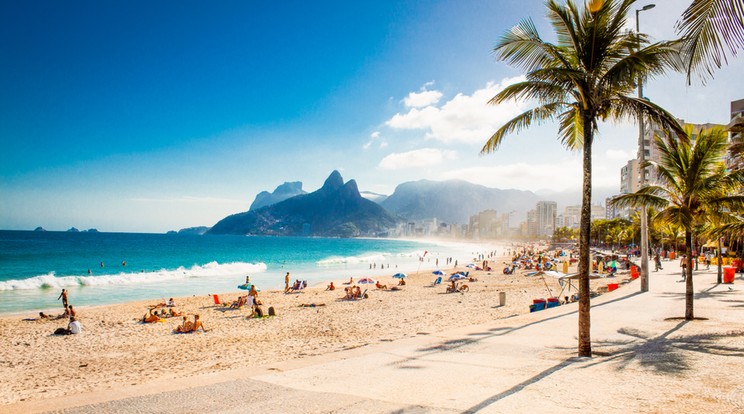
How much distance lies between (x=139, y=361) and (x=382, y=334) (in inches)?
305

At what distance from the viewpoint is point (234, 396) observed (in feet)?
19.0

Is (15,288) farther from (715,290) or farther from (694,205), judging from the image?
(715,290)

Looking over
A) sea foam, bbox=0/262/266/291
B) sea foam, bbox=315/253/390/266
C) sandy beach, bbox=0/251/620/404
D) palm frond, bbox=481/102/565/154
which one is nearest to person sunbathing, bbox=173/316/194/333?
sandy beach, bbox=0/251/620/404

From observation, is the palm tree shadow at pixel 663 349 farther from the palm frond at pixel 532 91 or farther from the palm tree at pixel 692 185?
the palm frond at pixel 532 91

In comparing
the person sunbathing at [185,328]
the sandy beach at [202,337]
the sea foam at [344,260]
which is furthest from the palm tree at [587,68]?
the sea foam at [344,260]

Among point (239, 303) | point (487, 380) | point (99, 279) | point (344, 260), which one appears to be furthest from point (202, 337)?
point (344, 260)

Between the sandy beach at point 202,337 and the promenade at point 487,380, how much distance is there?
5.96 ft

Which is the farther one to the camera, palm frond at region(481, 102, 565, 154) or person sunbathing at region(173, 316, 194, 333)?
person sunbathing at region(173, 316, 194, 333)

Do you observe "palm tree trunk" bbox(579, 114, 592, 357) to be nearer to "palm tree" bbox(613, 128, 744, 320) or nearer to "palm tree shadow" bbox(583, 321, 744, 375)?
"palm tree shadow" bbox(583, 321, 744, 375)

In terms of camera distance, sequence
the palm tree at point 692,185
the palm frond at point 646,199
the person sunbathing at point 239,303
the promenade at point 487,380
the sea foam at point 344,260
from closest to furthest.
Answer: the promenade at point 487,380 < the palm tree at point 692,185 < the palm frond at point 646,199 < the person sunbathing at point 239,303 < the sea foam at point 344,260

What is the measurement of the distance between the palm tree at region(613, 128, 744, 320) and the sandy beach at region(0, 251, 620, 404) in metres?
7.59

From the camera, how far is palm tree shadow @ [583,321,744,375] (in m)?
6.38

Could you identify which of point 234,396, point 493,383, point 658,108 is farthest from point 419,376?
point 658,108

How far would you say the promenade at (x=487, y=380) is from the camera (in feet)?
16.3
